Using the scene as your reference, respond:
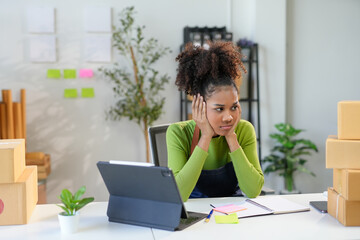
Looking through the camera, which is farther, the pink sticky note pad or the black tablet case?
the pink sticky note pad

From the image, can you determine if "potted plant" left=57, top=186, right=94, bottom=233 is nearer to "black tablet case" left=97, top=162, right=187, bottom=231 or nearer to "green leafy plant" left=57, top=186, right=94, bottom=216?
"green leafy plant" left=57, top=186, right=94, bottom=216

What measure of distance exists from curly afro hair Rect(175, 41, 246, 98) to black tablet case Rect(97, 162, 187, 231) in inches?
27.3

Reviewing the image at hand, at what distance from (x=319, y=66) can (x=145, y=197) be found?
3496mm

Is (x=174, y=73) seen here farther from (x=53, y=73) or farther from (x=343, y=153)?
(x=343, y=153)

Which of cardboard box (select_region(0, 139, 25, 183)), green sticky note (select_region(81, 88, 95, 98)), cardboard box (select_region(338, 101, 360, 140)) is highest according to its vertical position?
green sticky note (select_region(81, 88, 95, 98))

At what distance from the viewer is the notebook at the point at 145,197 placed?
1.62 meters

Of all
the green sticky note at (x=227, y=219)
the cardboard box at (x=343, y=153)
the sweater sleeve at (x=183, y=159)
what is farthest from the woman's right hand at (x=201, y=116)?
the cardboard box at (x=343, y=153)

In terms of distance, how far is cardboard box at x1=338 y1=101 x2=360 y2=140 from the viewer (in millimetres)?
1770

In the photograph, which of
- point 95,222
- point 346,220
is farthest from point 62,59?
point 346,220

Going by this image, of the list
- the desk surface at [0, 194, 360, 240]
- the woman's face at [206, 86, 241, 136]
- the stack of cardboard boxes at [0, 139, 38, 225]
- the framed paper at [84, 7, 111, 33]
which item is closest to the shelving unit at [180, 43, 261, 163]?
the framed paper at [84, 7, 111, 33]

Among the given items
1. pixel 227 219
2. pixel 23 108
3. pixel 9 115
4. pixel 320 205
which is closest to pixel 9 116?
pixel 9 115

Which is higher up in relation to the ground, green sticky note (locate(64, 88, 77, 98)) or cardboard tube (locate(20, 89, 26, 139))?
green sticky note (locate(64, 88, 77, 98))

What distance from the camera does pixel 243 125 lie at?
239 centimetres

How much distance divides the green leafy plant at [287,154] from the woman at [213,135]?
6.78ft
